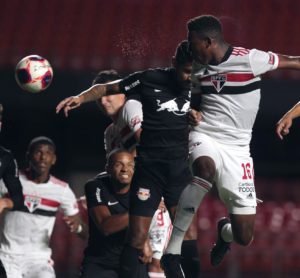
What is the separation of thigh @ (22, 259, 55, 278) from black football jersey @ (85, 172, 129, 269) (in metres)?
0.72

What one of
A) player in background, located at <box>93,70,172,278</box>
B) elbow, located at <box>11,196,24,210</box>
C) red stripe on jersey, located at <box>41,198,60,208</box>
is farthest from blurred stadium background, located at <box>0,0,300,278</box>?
player in background, located at <box>93,70,172,278</box>

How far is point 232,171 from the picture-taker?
6.80 meters

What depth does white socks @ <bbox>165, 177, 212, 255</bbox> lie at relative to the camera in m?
6.54

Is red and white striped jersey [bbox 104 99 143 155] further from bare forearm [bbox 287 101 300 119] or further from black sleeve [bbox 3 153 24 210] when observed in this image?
bare forearm [bbox 287 101 300 119]

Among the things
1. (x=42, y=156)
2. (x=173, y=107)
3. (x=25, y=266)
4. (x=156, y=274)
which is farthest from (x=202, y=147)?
(x=25, y=266)

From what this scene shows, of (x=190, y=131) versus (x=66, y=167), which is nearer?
(x=190, y=131)

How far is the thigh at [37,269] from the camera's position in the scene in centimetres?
812

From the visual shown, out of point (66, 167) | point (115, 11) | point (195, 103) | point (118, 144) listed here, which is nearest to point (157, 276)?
point (118, 144)

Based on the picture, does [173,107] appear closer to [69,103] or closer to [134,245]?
[69,103]

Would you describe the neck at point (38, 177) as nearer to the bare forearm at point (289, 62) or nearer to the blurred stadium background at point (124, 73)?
the bare forearm at point (289, 62)

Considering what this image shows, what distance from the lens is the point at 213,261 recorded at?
291 inches

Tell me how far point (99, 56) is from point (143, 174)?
777cm

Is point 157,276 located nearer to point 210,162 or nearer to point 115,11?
point 210,162

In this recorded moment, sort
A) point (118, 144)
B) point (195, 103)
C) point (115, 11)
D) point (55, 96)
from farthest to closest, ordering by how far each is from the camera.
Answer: point (115, 11)
point (55, 96)
point (118, 144)
point (195, 103)
